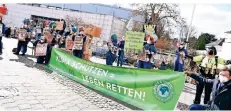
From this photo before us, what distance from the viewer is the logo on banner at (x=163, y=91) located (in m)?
5.15

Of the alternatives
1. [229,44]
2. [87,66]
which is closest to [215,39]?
[229,44]

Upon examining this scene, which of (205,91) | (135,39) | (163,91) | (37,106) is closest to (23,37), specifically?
(135,39)

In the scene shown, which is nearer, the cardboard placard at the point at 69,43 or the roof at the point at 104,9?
the cardboard placard at the point at 69,43

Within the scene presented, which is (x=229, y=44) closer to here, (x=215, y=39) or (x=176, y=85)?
(x=215, y=39)

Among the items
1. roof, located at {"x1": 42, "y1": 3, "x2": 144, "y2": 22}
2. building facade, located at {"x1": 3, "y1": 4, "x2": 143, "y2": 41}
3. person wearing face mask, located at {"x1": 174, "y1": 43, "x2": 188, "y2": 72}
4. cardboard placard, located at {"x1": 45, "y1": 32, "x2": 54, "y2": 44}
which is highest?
roof, located at {"x1": 42, "y1": 3, "x2": 144, "y2": 22}

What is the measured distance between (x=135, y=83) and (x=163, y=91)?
2.44 feet

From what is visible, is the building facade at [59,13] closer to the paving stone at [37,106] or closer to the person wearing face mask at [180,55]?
the person wearing face mask at [180,55]

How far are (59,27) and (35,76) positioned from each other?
3.82m

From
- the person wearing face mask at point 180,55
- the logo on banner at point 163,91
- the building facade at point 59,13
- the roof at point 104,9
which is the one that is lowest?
the logo on banner at point 163,91

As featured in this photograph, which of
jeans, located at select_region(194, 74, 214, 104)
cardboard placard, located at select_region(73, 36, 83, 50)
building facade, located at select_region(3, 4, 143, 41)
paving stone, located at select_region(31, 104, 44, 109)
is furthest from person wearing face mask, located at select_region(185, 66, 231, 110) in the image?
building facade, located at select_region(3, 4, 143, 41)

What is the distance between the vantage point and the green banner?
5.13 m

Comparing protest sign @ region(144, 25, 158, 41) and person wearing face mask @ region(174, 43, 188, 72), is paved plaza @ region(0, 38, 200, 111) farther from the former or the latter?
protest sign @ region(144, 25, 158, 41)

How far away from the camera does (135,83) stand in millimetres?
5785

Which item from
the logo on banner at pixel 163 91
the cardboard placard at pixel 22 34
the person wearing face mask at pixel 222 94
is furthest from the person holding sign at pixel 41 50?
the person wearing face mask at pixel 222 94
